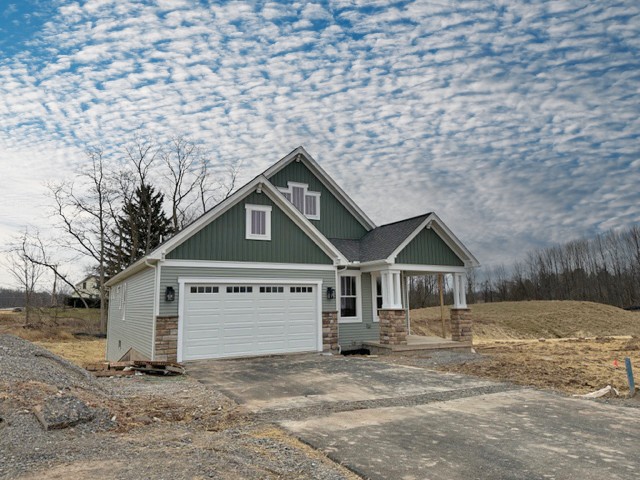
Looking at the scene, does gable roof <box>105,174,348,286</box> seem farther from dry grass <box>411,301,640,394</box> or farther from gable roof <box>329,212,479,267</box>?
dry grass <box>411,301,640,394</box>

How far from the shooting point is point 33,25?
1036 centimetres

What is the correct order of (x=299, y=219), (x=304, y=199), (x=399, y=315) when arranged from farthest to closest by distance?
1. (x=304, y=199)
2. (x=399, y=315)
3. (x=299, y=219)

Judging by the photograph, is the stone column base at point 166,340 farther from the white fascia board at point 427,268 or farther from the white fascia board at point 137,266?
the white fascia board at point 427,268

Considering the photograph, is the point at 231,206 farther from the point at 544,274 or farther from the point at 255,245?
the point at 544,274

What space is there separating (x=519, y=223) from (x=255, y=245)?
99.1 ft

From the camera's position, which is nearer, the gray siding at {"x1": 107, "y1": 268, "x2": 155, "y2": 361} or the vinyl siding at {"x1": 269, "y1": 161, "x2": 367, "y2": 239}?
the gray siding at {"x1": 107, "y1": 268, "x2": 155, "y2": 361}

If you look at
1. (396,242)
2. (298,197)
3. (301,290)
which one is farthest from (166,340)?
(396,242)

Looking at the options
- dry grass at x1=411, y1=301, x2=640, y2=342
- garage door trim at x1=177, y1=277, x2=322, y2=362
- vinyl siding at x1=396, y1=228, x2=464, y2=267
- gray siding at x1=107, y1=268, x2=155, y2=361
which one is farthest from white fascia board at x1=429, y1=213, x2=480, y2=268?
dry grass at x1=411, y1=301, x2=640, y2=342

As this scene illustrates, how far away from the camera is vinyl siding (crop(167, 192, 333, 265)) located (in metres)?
12.9

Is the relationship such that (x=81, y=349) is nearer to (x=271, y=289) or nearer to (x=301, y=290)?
(x=271, y=289)

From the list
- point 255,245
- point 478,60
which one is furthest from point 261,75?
point 478,60

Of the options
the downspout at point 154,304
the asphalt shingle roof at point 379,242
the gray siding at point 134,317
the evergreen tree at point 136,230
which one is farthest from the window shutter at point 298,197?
the evergreen tree at point 136,230

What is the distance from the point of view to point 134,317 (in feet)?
A: 50.1

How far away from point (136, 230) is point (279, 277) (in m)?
25.5
